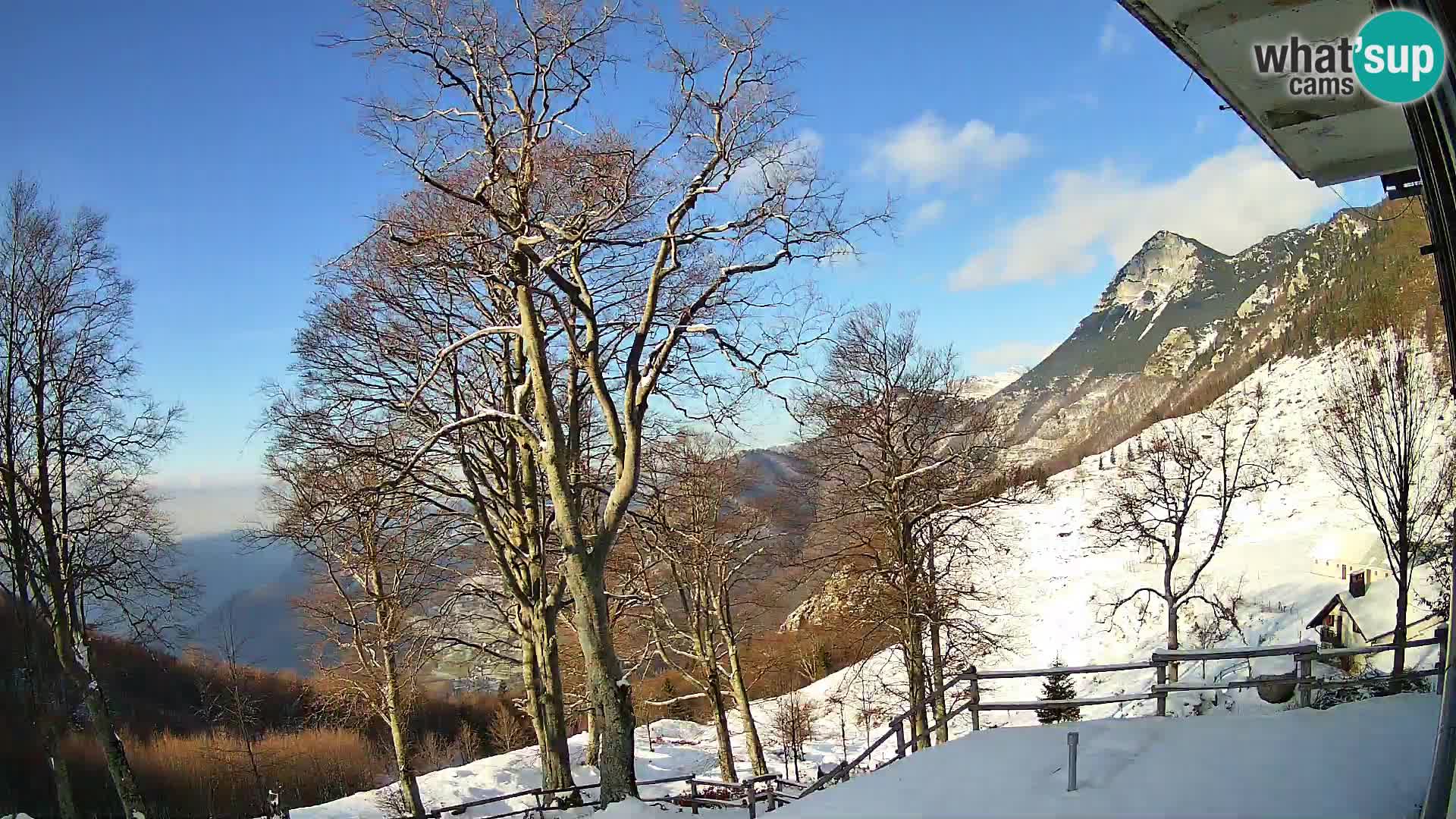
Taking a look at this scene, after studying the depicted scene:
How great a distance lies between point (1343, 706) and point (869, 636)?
10264 millimetres

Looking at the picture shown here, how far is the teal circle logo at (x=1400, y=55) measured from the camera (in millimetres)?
3389

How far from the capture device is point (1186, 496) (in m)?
23.0

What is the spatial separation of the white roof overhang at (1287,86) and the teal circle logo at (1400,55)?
6.7 inches

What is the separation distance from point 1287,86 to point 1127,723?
21.2 feet

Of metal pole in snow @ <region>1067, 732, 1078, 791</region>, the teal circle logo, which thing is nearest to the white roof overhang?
the teal circle logo

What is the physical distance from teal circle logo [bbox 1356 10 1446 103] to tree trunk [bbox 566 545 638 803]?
824 centimetres

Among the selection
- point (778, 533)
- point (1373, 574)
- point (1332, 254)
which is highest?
point (1332, 254)

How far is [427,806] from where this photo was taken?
1925 cm

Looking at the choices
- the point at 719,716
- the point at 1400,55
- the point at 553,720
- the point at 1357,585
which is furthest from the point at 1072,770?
the point at 1357,585

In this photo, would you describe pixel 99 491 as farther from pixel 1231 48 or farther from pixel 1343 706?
pixel 1343 706

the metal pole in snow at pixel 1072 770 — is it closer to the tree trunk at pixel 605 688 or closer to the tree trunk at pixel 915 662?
the tree trunk at pixel 605 688

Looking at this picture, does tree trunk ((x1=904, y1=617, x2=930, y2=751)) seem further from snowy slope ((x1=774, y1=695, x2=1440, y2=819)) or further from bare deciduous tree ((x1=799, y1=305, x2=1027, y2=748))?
snowy slope ((x1=774, y1=695, x2=1440, y2=819))

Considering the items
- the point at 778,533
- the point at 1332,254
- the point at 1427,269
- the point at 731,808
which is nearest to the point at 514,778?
the point at 778,533

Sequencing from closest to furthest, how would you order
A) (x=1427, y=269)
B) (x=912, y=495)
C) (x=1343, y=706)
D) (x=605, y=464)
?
(x=1343, y=706) → (x=605, y=464) → (x=912, y=495) → (x=1427, y=269)
